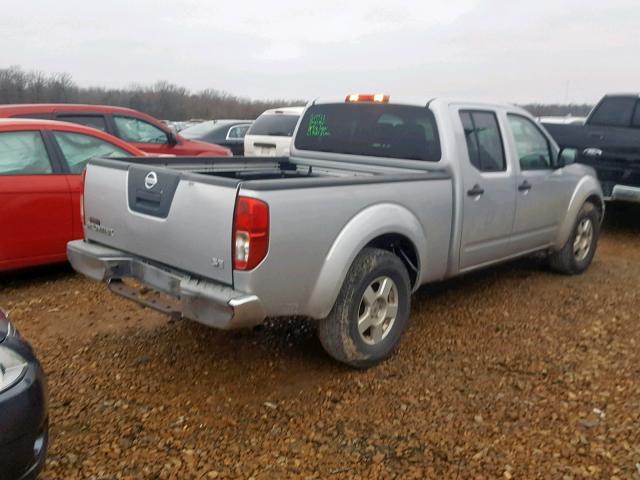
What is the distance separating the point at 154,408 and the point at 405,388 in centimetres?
147

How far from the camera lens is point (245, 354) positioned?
→ 427 cm

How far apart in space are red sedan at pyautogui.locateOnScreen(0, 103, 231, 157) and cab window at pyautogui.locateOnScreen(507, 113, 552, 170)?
4848 mm

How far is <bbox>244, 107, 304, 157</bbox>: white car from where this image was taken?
11.8 meters

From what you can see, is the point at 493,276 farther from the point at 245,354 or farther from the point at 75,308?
the point at 75,308

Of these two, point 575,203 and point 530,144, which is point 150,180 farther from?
point 575,203

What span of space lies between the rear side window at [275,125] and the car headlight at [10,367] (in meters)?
9.72

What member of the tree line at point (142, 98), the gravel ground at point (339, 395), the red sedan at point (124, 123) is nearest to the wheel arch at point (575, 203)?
the gravel ground at point (339, 395)

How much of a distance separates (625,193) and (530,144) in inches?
118

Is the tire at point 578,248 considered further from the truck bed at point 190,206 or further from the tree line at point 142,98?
the tree line at point 142,98

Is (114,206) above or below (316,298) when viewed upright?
above

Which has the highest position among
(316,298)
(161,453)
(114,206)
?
(114,206)

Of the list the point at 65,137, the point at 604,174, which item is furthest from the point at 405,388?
the point at 604,174

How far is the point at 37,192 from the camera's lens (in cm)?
546

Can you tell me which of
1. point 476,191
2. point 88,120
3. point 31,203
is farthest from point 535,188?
point 88,120
